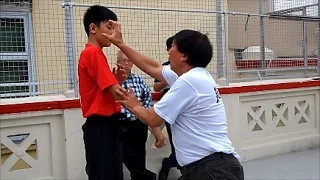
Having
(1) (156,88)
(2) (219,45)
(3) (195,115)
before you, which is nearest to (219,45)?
(2) (219,45)

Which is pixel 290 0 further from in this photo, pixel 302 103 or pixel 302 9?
pixel 302 103

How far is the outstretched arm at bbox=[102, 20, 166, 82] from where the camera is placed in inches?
106

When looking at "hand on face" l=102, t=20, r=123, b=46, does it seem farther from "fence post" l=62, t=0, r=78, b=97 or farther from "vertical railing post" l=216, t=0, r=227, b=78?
"vertical railing post" l=216, t=0, r=227, b=78

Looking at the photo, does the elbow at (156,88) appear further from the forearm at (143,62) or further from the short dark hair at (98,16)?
the short dark hair at (98,16)

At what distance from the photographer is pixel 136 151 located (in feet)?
14.4

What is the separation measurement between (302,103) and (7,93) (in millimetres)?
4406

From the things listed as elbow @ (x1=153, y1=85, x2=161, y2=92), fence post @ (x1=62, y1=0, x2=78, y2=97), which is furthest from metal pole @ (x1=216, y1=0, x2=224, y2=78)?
fence post @ (x1=62, y1=0, x2=78, y2=97)

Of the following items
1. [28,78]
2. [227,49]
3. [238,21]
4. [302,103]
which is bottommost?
[302,103]

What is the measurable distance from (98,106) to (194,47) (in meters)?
Answer: 0.78

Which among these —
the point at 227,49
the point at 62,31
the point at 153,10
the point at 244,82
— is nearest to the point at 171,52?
the point at 62,31

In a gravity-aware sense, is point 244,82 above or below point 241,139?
above

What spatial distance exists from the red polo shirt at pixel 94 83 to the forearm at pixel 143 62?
0.16 meters

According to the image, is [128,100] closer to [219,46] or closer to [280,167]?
[219,46]

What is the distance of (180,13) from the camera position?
576 cm
